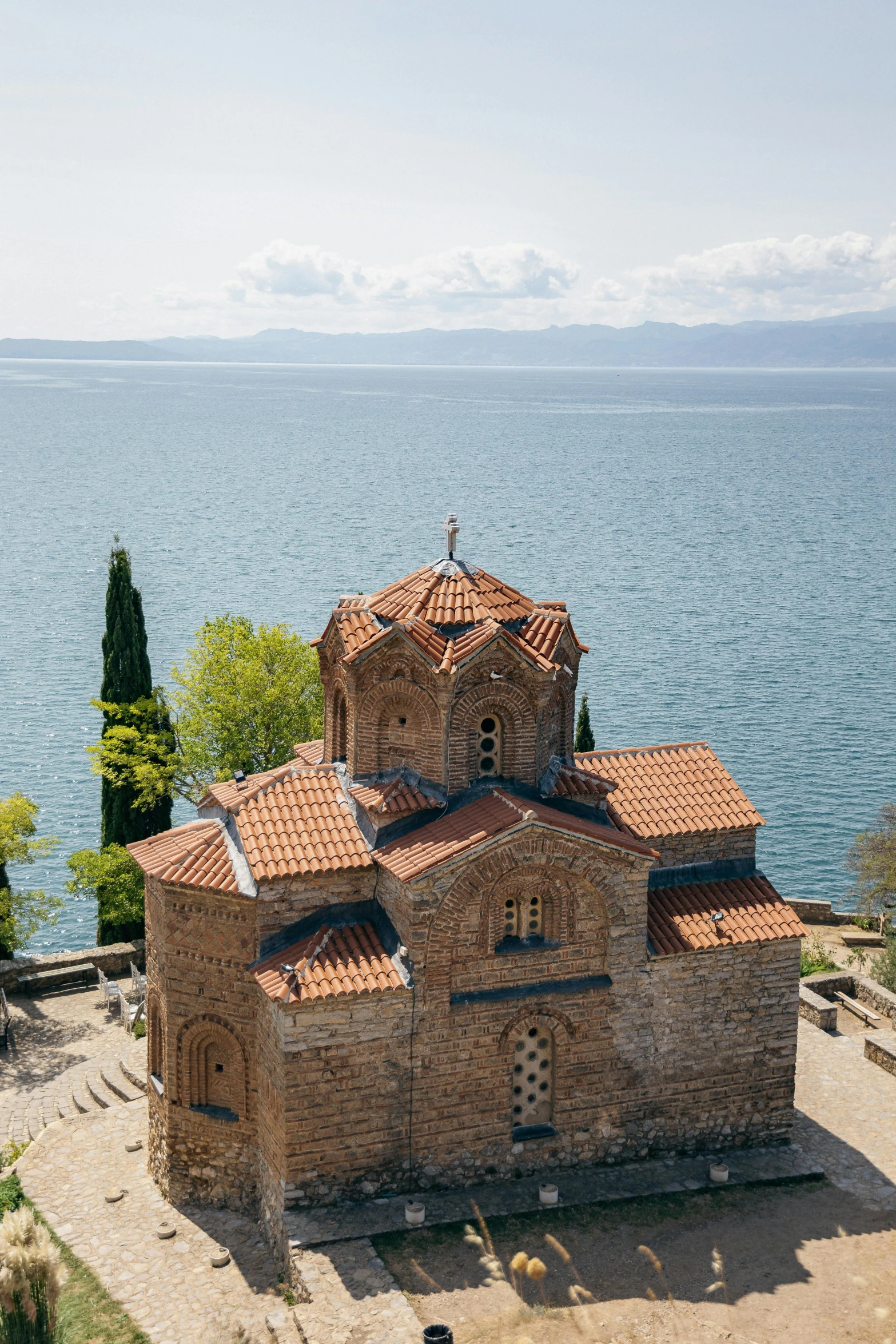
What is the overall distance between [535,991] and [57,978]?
1743 centimetres

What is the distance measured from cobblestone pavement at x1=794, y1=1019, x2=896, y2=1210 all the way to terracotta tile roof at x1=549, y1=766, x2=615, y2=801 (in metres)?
7.92

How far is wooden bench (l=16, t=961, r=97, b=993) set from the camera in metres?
34.3

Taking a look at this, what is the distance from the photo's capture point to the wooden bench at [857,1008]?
30.8m

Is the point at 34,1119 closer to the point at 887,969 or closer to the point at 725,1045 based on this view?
the point at 725,1045

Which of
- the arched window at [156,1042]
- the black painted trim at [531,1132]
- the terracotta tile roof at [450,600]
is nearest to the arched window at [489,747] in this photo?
the terracotta tile roof at [450,600]

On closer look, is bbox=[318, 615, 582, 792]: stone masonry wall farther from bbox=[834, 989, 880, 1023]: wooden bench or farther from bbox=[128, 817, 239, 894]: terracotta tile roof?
bbox=[834, 989, 880, 1023]: wooden bench

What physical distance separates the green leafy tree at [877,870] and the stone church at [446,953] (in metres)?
15.2

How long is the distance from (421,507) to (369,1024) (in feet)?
334

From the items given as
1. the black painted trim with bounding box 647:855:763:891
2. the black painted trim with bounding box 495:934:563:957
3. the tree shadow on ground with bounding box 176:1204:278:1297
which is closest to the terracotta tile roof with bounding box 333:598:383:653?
the black painted trim with bounding box 495:934:563:957

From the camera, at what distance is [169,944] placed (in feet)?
75.3

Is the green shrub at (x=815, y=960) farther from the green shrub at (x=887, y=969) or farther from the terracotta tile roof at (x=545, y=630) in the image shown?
the terracotta tile roof at (x=545, y=630)

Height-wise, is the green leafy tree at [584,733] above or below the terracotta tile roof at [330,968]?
below

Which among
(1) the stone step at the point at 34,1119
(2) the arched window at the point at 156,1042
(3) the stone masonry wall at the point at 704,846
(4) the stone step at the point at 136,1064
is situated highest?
(3) the stone masonry wall at the point at 704,846

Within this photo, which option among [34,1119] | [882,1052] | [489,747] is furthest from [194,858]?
[882,1052]
